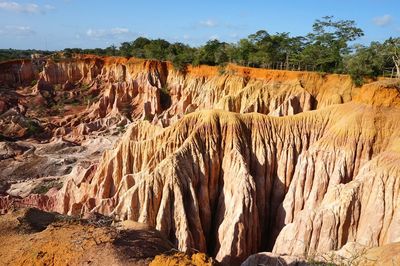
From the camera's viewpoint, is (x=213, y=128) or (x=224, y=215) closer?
(x=224, y=215)

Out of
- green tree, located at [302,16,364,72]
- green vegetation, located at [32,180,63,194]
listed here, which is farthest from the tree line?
green vegetation, located at [32,180,63,194]

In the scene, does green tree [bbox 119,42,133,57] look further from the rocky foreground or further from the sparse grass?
the rocky foreground

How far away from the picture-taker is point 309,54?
39.5 m

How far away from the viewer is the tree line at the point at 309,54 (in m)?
32.9

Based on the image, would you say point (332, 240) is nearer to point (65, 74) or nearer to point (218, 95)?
point (218, 95)

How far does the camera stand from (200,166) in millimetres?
20516

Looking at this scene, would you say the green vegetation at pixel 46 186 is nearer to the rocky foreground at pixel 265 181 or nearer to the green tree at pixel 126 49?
the rocky foreground at pixel 265 181

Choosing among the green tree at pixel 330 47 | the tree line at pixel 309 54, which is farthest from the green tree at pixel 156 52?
the green tree at pixel 330 47

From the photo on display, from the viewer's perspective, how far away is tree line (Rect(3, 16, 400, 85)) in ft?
108

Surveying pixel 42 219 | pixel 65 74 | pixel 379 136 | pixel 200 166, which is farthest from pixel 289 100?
pixel 65 74

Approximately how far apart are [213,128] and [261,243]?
6.32 m

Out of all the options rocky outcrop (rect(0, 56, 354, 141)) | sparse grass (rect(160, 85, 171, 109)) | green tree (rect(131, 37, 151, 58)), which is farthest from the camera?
green tree (rect(131, 37, 151, 58))

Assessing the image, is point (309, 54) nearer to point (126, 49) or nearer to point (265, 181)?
point (265, 181)

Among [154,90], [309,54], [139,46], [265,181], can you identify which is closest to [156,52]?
[154,90]
